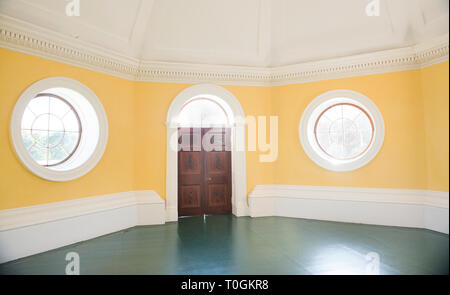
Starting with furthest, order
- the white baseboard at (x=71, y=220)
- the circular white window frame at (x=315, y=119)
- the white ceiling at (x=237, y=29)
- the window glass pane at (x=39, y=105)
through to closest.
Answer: the circular white window frame at (x=315, y=119) → the white ceiling at (x=237, y=29) → the window glass pane at (x=39, y=105) → the white baseboard at (x=71, y=220)

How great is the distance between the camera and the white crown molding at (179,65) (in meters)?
4.06

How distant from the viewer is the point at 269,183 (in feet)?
21.3

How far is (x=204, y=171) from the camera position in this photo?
6609 millimetres

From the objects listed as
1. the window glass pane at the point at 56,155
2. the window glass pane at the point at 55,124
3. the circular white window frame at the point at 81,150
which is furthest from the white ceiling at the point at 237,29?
the window glass pane at the point at 56,155

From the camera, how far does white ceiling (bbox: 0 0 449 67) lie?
4941mm

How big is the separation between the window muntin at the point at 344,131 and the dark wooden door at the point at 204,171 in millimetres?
2335

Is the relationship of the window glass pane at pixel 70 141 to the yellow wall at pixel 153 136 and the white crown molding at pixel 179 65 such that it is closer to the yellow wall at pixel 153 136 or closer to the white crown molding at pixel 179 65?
the yellow wall at pixel 153 136

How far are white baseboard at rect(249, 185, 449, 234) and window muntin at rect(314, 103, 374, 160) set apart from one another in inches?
35.7

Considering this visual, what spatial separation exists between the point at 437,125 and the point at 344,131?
4407 millimetres

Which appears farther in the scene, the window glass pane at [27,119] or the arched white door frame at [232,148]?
the arched white door frame at [232,148]

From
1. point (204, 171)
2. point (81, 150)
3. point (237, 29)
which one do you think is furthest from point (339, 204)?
point (81, 150)

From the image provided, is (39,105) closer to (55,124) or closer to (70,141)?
(55,124)

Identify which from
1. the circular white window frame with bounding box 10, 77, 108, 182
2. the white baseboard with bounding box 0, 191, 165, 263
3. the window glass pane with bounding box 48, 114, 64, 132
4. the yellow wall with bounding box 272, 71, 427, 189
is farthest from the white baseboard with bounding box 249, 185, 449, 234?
the window glass pane with bounding box 48, 114, 64, 132
